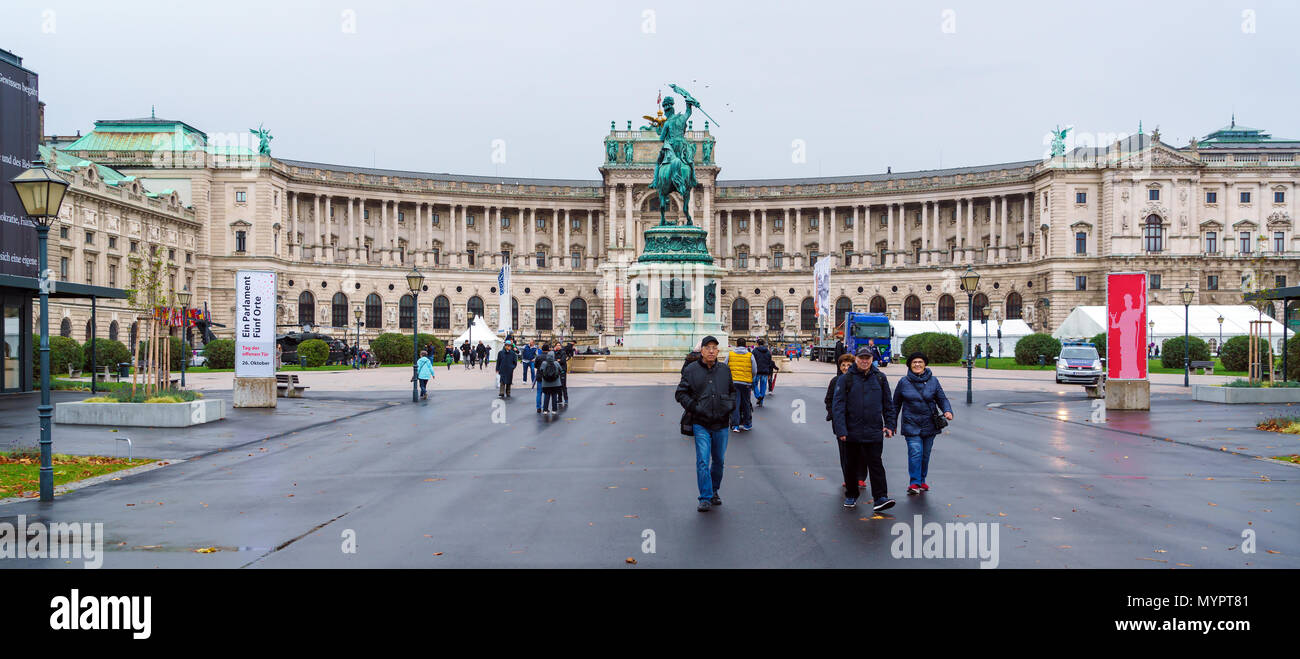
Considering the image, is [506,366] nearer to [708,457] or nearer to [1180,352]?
[708,457]

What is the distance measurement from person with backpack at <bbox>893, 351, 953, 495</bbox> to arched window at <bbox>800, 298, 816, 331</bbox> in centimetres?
10292

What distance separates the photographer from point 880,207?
370ft

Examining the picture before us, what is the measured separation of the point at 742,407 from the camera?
70.3 ft

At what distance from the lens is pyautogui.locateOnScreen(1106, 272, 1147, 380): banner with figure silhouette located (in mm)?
27203

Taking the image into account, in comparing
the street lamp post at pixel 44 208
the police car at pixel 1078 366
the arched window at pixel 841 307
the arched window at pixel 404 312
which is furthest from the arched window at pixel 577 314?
the street lamp post at pixel 44 208

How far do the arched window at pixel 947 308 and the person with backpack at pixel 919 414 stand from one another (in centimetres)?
9821

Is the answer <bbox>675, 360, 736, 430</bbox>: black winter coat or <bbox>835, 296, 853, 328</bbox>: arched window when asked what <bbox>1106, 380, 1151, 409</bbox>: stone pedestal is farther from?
<bbox>835, 296, 853, 328</bbox>: arched window

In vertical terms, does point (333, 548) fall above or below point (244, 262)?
below

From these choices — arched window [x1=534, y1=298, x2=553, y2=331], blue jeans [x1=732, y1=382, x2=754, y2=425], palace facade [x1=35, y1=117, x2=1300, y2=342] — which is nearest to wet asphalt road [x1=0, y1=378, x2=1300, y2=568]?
blue jeans [x1=732, y1=382, x2=754, y2=425]

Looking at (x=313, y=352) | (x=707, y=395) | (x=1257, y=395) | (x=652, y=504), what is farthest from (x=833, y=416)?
(x=313, y=352)
